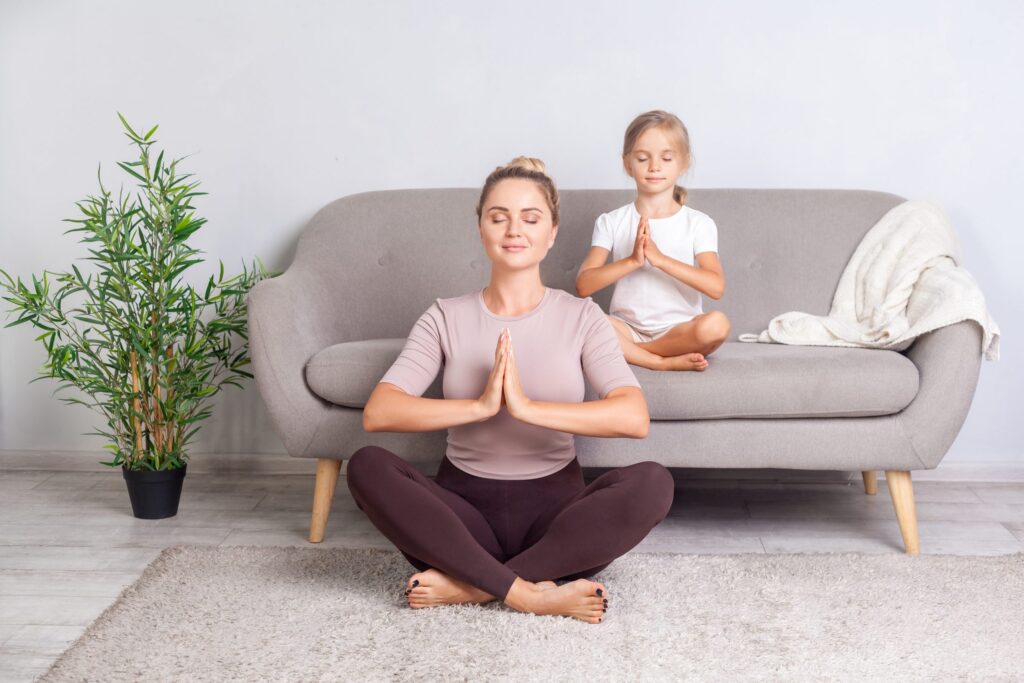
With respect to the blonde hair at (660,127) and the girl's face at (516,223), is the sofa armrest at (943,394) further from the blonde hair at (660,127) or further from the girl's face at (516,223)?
the girl's face at (516,223)

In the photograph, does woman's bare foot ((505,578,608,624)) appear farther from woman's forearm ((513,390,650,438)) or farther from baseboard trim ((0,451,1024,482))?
baseboard trim ((0,451,1024,482))

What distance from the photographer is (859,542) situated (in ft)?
7.97

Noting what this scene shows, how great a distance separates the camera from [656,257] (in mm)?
2348

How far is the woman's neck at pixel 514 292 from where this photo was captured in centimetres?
200

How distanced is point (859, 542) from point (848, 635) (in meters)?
0.66

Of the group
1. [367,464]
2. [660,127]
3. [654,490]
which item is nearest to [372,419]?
[367,464]

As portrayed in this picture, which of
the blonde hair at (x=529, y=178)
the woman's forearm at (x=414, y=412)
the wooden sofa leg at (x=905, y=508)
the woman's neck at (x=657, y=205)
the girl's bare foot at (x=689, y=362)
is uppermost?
the blonde hair at (x=529, y=178)

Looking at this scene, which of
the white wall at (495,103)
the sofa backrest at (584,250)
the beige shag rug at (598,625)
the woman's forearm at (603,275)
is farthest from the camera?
the white wall at (495,103)

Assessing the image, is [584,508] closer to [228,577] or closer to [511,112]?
[228,577]

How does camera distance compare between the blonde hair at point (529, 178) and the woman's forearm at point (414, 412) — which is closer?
the woman's forearm at point (414, 412)

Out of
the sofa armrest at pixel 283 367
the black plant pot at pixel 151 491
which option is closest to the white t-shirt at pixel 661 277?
the sofa armrest at pixel 283 367

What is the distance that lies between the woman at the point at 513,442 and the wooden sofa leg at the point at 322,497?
45 cm

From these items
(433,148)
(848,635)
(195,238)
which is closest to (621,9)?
(433,148)

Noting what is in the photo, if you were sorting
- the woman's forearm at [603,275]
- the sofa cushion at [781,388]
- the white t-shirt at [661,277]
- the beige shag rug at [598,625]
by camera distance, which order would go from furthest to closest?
the white t-shirt at [661,277]
the woman's forearm at [603,275]
the sofa cushion at [781,388]
the beige shag rug at [598,625]
